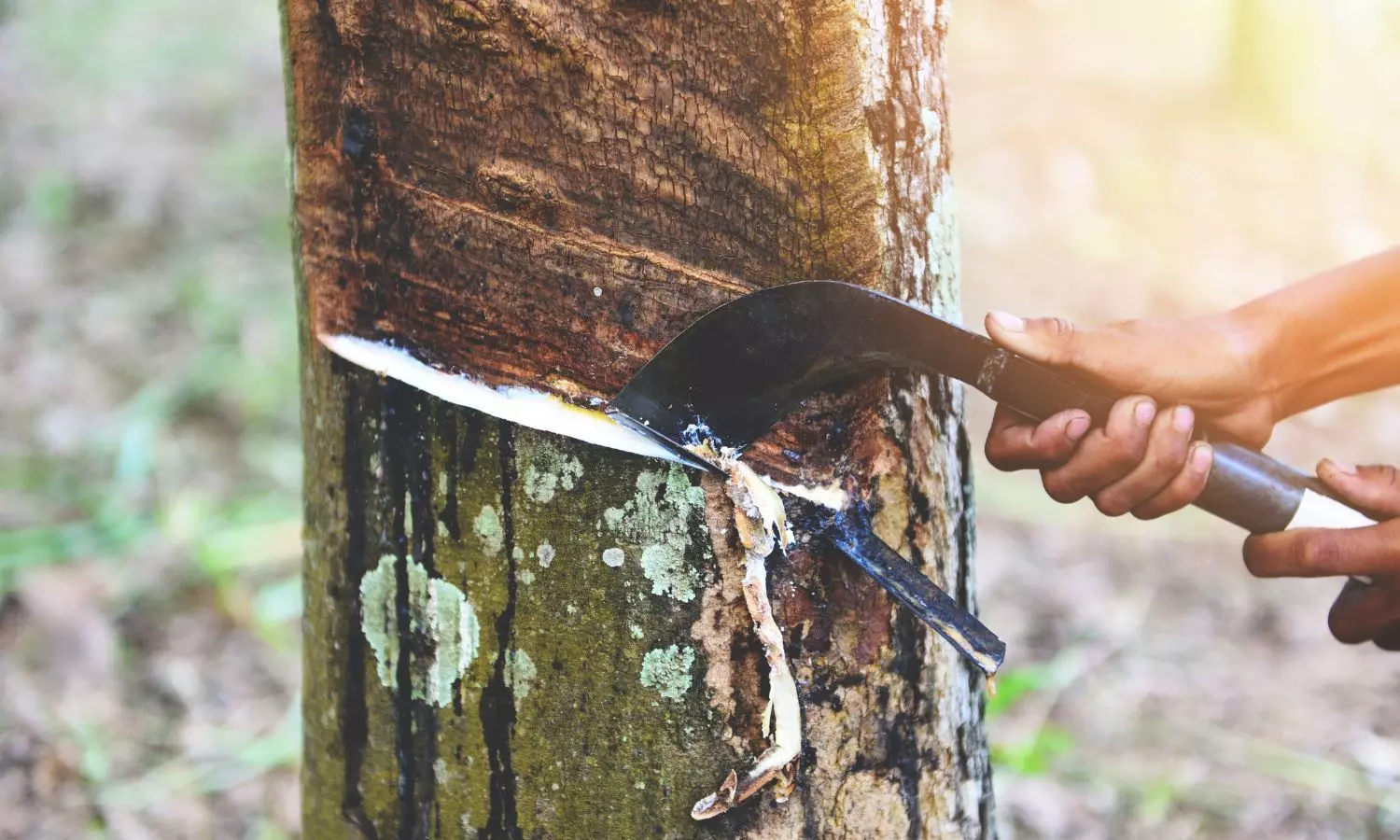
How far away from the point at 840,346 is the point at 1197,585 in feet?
9.43

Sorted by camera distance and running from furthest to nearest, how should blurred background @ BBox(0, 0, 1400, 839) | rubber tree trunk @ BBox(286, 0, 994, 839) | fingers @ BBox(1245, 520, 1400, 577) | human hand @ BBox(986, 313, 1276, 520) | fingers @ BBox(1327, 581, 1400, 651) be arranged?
blurred background @ BBox(0, 0, 1400, 839), fingers @ BBox(1327, 581, 1400, 651), fingers @ BBox(1245, 520, 1400, 577), human hand @ BBox(986, 313, 1276, 520), rubber tree trunk @ BBox(286, 0, 994, 839)

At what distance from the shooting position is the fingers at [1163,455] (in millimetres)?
979

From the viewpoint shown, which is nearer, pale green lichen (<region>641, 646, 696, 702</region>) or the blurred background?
pale green lichen (<region>641, 646, 696, 702</region>)

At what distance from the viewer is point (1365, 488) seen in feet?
3.59

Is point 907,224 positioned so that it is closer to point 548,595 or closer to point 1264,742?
point 548,595

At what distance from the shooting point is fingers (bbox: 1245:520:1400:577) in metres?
1.07

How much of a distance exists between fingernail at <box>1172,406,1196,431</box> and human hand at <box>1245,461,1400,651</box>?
22 cm

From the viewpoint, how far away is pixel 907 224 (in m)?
0.91

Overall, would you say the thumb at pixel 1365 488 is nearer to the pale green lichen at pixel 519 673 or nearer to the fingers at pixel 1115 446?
the fingers at pixel 1115 446

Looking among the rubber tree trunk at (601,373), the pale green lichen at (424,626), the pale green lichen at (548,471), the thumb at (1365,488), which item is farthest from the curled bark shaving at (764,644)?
the thumb at (1365,488)

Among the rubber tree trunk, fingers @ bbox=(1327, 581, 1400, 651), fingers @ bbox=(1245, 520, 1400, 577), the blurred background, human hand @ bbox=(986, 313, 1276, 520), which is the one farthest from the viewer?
the blurred background

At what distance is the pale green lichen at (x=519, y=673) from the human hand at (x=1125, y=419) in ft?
1.78

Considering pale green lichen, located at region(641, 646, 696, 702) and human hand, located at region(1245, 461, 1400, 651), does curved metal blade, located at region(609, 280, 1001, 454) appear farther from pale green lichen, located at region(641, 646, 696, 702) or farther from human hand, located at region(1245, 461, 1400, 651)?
human hand, located at region(1245, 461, 1400, 651)

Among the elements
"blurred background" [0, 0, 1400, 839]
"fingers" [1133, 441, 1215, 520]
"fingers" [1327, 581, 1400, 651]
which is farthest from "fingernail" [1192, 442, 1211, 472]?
"blurred background" [0, 0, 1400, 839]
